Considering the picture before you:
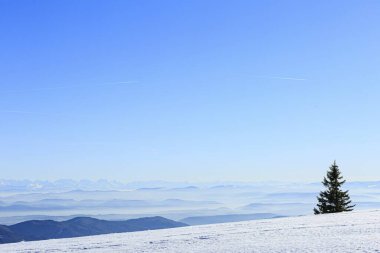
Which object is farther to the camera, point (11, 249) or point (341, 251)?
point (11, 249)

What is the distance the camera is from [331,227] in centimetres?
1805

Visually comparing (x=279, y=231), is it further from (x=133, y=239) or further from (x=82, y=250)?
(x=82, y=250)

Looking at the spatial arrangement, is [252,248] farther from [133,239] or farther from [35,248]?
[35,248]

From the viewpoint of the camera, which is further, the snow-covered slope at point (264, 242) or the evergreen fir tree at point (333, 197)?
the evergreen fir tree at point (333, 197)

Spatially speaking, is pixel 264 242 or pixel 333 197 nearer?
pixel 264 242

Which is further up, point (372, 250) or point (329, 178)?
point (329, 178)

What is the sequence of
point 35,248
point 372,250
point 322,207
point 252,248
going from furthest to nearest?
point 322,207 < point 35,248 < point 252,248 < point 372,250

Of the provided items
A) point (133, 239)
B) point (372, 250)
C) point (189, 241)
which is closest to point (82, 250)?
point (133, 239)

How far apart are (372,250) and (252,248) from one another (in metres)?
3.33

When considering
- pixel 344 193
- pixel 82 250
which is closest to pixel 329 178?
pixel 344 193

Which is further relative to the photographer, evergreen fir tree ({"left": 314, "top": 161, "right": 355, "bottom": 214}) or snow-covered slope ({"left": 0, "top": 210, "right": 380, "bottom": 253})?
evergreen fir tree ({"left": 314, "top": 161, "right": 355, "bottom": 214})

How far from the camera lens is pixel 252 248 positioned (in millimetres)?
14203

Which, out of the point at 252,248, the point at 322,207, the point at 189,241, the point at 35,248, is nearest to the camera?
the point at 252,248

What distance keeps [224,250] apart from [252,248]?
32.0 inches
